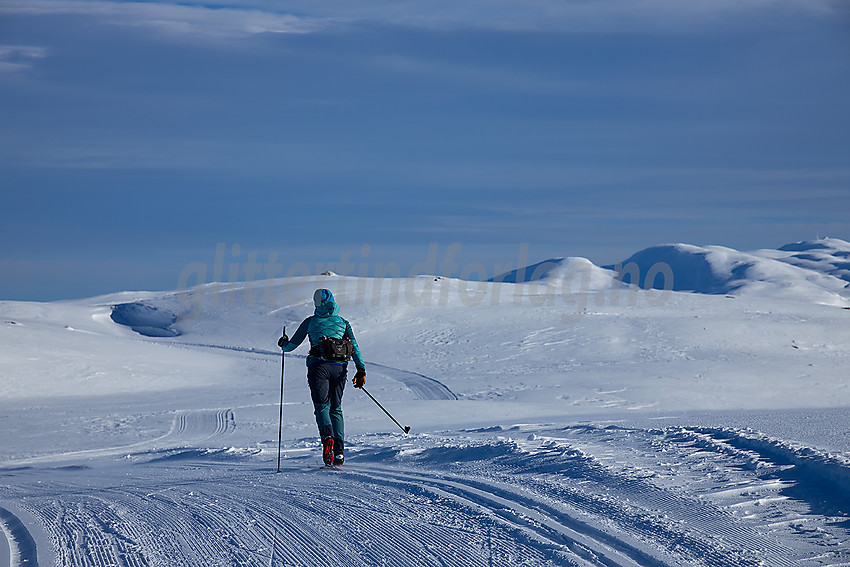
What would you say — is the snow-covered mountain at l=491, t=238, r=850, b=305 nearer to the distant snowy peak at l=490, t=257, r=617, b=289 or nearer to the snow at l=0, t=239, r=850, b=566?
the distant snowy peak at l=490, t=257, r=617, b=289

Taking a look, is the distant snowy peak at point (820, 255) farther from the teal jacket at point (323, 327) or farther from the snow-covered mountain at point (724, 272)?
the teal jacket at point (323, 327)

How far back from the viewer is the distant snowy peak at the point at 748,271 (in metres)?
103

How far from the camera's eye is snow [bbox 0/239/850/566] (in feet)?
16.5

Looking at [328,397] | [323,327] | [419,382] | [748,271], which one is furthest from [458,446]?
[748,271]

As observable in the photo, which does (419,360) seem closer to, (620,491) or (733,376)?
(733,376)

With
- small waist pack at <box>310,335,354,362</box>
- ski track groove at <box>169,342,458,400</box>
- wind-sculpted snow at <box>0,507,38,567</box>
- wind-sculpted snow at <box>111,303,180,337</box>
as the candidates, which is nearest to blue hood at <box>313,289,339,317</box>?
small waist pack at <box>310,335,354,362</box>

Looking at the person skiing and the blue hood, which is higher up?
the blue hood

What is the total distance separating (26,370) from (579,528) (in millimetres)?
20346

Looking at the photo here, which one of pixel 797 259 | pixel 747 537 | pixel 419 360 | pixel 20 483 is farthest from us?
pixel 797 259

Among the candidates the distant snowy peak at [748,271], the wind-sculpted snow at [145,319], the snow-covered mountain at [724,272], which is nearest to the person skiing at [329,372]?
the wind-sculpted snow at [145,319]

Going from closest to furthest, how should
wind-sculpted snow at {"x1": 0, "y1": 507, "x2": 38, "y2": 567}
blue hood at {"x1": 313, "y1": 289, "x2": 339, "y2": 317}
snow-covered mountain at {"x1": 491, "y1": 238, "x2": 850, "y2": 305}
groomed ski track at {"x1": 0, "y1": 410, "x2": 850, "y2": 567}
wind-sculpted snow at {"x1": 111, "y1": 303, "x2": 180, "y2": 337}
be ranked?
groomed ski track at {"x1": 0, "y1": 410, "x2": 850, "y2": 567}, wind-sculpted snow at {"x1": 0, "y1": 507, "x2": 38, "y2": 567}, blue hood at {"x1": 313, "y1": 289, "x2": 339, "y2": 317}, wind-sculpted snow at {"x1": 111, "y1": 303, "x2": 180, "y2": 337}, snow-covered mountain at {"x1": 491, "y1": 238, "x2": 850, "y2": 305}

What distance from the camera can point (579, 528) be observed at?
5137mm

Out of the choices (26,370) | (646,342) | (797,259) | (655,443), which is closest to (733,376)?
(646,342)

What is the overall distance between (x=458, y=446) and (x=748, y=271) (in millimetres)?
114631
